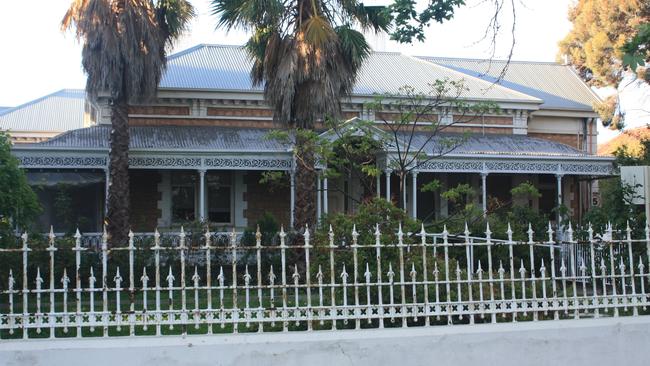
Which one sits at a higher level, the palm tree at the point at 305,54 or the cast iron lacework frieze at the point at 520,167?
the palm tree at the point at 305,54

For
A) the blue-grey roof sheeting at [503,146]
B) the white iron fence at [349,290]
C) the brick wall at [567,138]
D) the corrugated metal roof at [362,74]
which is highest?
the corrugated metal roof at [362,74]

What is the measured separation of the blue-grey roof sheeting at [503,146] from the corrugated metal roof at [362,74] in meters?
1.30

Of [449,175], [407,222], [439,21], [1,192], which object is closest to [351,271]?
[407,222]

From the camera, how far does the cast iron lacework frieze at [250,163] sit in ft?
61.8

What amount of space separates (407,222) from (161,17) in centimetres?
1076

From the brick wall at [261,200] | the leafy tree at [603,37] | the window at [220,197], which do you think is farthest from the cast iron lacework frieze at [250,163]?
the leafy tree at [603,37]

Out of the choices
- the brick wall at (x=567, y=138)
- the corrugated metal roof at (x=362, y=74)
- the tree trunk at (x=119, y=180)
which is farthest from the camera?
the brick wall at (x=567, y=138)

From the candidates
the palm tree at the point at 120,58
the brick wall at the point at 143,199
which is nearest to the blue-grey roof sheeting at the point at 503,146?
the brick wall at the point at 143,199

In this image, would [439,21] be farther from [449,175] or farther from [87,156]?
[449,175]

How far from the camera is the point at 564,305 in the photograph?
23.3 feet

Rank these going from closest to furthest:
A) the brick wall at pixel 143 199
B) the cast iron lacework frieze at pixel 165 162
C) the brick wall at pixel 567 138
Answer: the cast iron lacework frieze at pixel 165 162 → the brick wall at pixel 143 199 → the brick wall at pixel 567 138

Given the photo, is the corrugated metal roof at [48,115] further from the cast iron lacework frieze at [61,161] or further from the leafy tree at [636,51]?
the leafy tree at [636,51]

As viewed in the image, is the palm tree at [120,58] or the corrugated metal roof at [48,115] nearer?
the palm tree at [120,58]

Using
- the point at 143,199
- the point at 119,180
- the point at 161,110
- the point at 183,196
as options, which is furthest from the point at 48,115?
the point at 119,180
